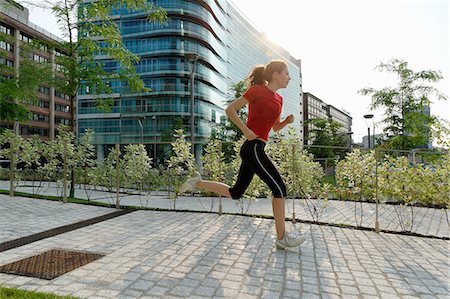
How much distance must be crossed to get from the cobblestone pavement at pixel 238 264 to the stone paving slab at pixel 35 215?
189 mm

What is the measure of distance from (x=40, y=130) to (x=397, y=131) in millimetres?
63430

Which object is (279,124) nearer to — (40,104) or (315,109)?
(40,104)

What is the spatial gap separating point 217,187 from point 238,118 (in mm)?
1103

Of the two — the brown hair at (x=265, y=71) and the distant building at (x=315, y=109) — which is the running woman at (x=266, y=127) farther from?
the distant building at (x=315, y=109)

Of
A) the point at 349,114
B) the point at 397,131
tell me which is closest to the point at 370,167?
the point at 397,131

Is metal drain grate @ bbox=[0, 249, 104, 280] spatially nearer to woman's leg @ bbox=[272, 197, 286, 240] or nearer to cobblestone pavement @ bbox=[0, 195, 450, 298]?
cobblestone pavement @ bbox=[0, 195, 450, 298]

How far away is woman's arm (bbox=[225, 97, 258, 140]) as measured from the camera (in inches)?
132

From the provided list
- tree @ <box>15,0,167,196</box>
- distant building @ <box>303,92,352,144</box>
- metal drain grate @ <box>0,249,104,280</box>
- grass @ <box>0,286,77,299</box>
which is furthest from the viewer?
distant building @ <box>303,92,352,144</box>

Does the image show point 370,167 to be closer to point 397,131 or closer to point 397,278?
point 397,278

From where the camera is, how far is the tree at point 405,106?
1363cm

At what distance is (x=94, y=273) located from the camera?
2.85 m

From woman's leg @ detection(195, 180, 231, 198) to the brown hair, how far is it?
1.33m

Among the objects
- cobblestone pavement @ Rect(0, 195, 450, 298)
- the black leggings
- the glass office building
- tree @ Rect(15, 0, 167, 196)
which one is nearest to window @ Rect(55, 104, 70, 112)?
the glass office building

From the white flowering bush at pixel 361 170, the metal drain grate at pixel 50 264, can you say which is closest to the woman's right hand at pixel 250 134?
the metal drain grate at pixel 50 264
